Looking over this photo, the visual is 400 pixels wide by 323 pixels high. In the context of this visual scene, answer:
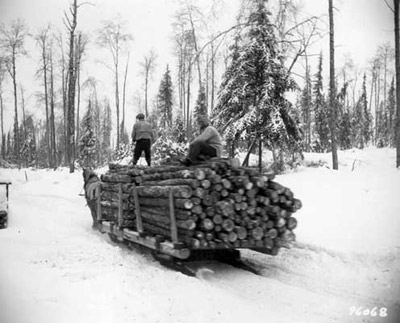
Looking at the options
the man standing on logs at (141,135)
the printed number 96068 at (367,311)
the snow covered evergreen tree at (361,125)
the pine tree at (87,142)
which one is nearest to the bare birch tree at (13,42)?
the man standing on logs at (141,135)

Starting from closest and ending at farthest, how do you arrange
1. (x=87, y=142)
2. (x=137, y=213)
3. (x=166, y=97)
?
(x=137, y=213), (x=166, y=97), (x=87, y=142)

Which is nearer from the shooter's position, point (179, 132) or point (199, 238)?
point (199, 238)

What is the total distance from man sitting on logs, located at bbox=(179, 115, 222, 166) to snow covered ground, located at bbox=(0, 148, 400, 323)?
198 cm

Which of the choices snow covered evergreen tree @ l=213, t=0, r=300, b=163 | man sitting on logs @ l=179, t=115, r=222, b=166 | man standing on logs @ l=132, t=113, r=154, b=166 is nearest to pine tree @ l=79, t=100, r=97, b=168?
snow covered evergreen tree @ l=213, t=0, r=300, b=163

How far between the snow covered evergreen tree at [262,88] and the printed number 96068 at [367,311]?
10.9m

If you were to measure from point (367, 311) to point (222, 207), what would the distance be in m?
2.36

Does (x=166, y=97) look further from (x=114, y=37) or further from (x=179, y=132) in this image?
(x=114, y=37)

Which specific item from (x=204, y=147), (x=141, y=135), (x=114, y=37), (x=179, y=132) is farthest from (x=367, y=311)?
(x=179, y=132)

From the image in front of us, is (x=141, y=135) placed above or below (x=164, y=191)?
above

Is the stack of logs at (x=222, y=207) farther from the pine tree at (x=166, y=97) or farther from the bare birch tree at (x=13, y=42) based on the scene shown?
the pine tree at (x=166, y=97)

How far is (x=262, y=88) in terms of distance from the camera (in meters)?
15.8

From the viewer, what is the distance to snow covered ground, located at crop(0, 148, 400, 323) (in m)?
4.45

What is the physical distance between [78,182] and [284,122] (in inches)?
362

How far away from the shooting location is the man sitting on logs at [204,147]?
696 centimetres
